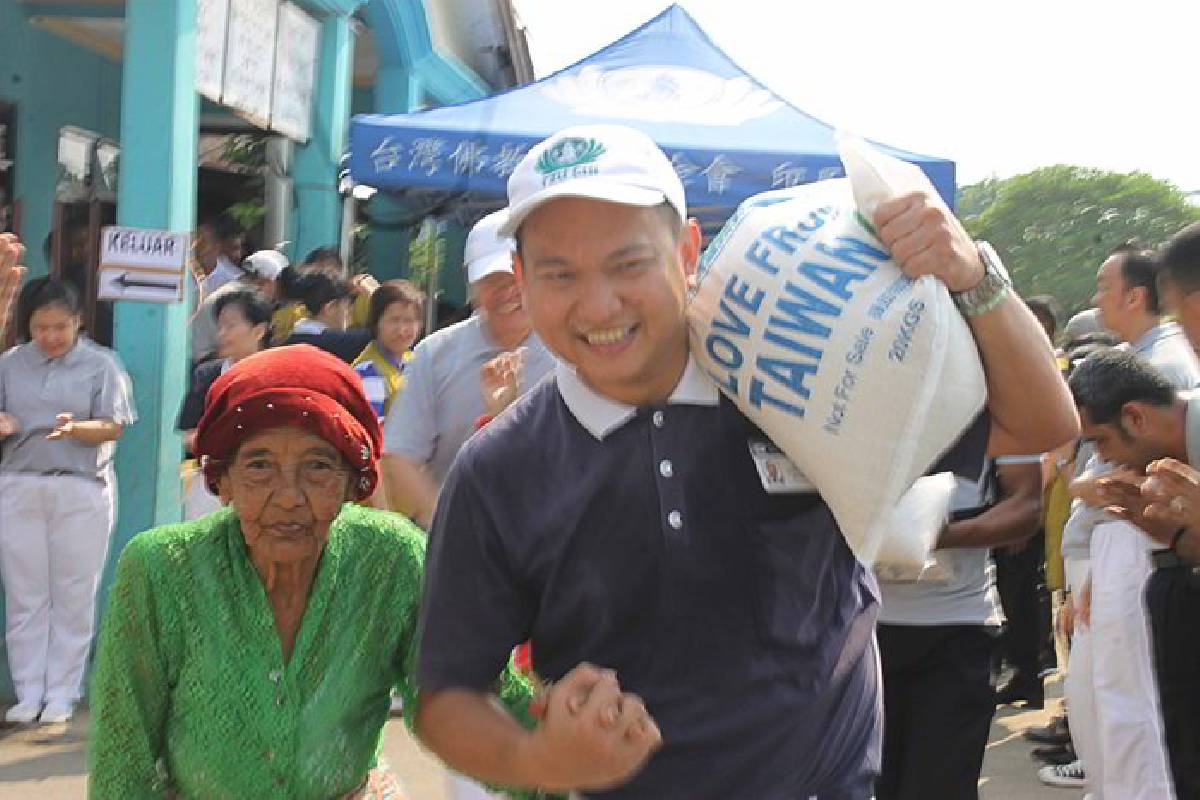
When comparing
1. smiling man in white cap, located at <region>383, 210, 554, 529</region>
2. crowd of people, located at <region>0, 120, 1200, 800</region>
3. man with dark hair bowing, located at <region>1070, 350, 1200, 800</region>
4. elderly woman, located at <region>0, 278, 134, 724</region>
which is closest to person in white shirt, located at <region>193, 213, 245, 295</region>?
elderly woman, located at <region>0, 278, 134, 724</region>

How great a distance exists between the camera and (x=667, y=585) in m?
2.33

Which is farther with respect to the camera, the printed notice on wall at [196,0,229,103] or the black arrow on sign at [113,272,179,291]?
the printed notice on wall at [196,0,229,103]

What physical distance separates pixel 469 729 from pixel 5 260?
2.32 metres

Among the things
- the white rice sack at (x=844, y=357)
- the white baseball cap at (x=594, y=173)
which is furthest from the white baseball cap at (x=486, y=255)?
Result: the white rice sack at (x=844, y=357)

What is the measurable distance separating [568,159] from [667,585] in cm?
62

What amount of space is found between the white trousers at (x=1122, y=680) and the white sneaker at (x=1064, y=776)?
2077 mm

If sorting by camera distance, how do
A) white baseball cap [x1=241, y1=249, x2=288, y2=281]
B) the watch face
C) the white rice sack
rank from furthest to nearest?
white baseball cap [x1=241, y1=249, x2=288, y2=281], the watch face, the white rice sack

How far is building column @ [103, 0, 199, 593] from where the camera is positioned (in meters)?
8.45

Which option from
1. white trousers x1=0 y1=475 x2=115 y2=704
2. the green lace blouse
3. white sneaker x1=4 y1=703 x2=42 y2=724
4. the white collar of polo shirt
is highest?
the white collar of polo shirt

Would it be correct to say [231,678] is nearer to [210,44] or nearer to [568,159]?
[568,159]

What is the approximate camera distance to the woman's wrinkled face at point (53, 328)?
777 cm

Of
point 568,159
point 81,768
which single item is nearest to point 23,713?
point 81,768

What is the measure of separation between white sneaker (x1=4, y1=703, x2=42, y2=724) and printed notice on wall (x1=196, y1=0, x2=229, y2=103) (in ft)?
11.1

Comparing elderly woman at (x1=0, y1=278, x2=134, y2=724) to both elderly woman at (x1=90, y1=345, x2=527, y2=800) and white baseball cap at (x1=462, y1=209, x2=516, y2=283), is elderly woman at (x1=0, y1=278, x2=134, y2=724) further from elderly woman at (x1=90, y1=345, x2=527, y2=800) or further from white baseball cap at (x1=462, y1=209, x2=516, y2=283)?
elderly woman at (x1=90, y1=345, x2=527, y2=800)
